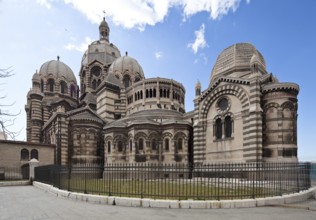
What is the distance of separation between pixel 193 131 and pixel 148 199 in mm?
20036

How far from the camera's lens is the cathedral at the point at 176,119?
22.7 metres

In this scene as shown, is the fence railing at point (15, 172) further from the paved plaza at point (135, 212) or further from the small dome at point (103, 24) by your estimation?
the small dome at point (103, 24)

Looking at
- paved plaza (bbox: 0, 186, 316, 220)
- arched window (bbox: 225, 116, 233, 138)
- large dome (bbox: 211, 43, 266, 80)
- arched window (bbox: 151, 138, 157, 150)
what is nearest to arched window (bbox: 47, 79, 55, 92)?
arched window (bbox: 151, 138, 157, 150)

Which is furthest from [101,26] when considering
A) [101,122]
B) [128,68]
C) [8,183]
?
[8,183]

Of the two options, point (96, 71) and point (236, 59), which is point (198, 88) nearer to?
point (236, 59)

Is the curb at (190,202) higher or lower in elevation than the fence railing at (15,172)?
higher

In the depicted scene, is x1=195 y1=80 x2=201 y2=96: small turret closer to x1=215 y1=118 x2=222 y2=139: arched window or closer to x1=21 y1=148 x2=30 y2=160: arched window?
x1=215 y1=118 x2=222 y2=139: arched window

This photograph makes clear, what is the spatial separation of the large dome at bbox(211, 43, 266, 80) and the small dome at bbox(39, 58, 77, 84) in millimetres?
35841

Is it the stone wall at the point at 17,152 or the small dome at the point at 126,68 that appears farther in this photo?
the small dome at the point at 126,68

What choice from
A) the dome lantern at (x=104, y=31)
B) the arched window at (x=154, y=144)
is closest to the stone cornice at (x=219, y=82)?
the arched window at (x=154, y=144)

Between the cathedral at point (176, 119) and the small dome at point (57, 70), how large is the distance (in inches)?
57.3

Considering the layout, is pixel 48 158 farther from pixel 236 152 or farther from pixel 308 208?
pixel 308 208

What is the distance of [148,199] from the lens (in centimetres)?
1012

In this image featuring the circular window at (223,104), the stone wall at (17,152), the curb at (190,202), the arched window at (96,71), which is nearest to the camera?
the curb at (190,202)
